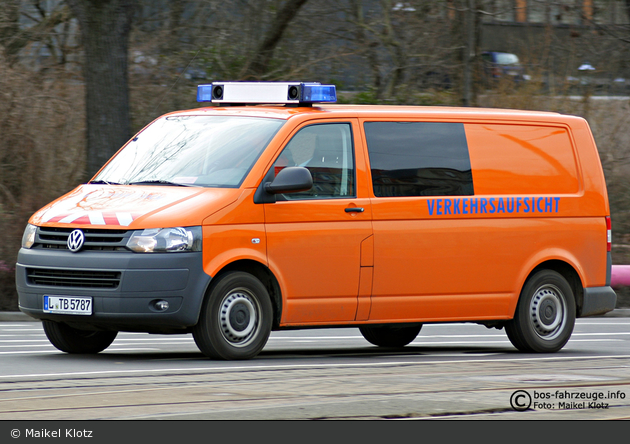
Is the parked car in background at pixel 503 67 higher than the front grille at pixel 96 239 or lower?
higher

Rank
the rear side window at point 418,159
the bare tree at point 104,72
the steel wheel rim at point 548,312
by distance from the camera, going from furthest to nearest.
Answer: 1. the bare tree at point 104,72
2. the steel wheel rim at point 548,312
3. the rear side window at point 418,159

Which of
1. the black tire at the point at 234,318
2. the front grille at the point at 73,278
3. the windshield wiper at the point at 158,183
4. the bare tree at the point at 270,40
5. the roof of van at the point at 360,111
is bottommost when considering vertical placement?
the black tire at the point at 234,318

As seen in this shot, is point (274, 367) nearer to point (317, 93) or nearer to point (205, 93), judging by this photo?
point (317, 93)

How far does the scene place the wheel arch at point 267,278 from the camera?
895 centimetres

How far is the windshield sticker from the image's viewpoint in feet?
32.2

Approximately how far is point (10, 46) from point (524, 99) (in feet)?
28.2

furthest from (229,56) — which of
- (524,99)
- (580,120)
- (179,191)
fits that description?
(179,191)

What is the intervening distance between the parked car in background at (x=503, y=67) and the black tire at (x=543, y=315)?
1044 centimetres

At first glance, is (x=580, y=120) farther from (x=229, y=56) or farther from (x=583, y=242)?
(x=229, y=56)

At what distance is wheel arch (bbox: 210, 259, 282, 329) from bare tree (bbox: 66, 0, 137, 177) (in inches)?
238

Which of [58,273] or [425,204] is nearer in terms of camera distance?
[58,273]

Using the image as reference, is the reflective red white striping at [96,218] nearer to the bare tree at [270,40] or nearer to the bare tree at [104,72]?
the bare tree at [104,72]

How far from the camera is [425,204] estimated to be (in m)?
9.72

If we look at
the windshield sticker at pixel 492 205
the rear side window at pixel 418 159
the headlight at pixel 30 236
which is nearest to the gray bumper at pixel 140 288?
the headlight at pixel 30 236
